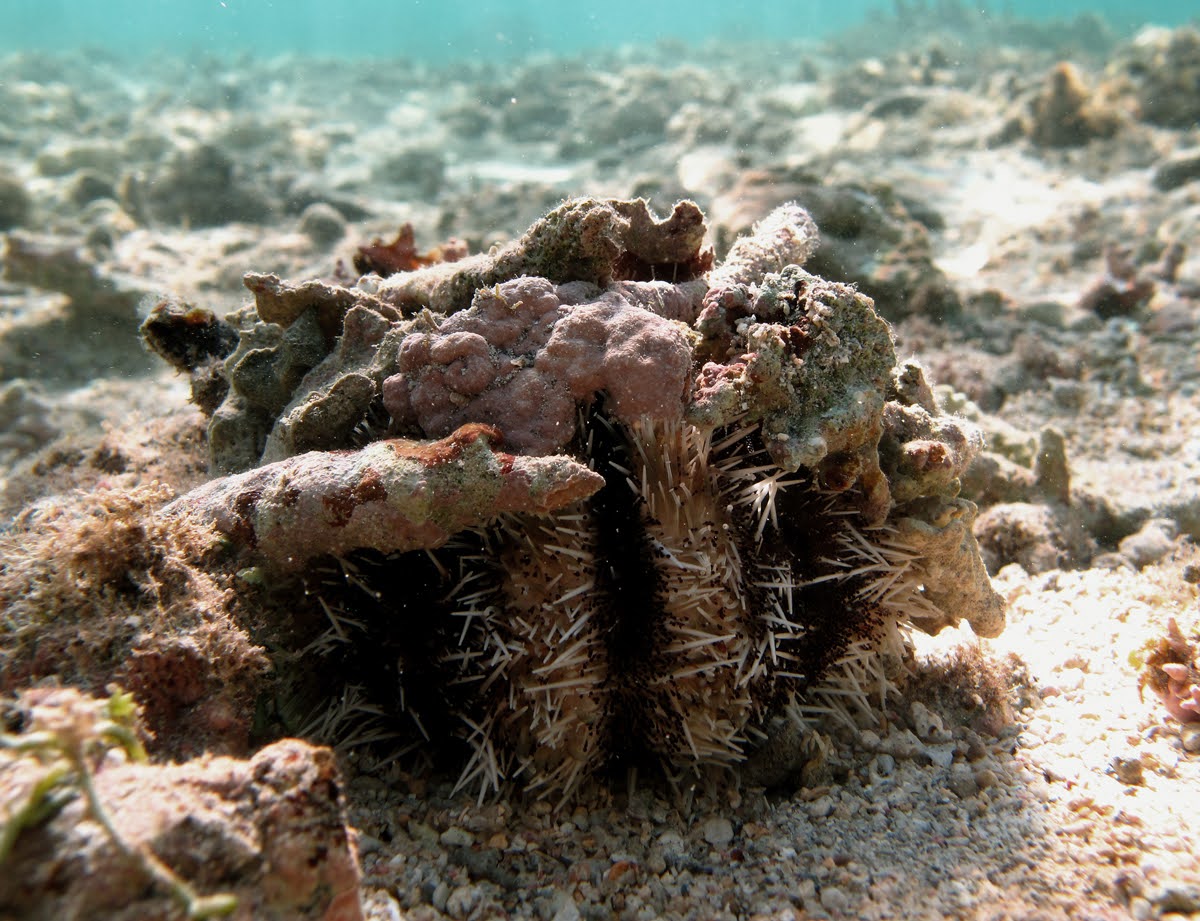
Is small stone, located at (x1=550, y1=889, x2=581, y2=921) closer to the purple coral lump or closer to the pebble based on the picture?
the pebble

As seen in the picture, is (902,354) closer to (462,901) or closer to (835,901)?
(835,901)

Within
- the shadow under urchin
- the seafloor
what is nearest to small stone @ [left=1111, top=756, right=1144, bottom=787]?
the seafloor

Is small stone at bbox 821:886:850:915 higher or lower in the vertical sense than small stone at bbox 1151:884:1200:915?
lower

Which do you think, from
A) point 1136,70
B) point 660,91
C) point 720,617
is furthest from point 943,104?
point 720,617

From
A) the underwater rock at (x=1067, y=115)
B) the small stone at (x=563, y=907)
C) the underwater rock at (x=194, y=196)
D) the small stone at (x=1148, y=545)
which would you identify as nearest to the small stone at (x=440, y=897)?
the small stone at (x=563, y=907)

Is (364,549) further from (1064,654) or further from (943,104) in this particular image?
(943,104)

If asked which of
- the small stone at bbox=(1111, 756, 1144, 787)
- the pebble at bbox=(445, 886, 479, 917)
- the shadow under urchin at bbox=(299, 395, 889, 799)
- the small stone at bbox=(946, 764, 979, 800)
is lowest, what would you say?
the small stone at bbox=(946, 764, 979, 800)
